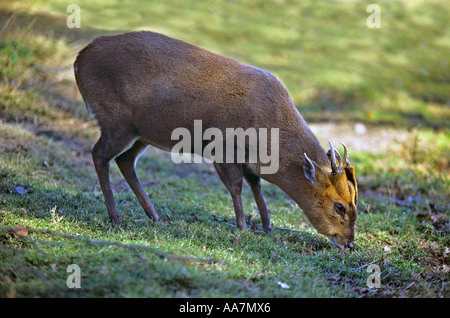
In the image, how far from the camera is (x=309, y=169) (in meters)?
5.54

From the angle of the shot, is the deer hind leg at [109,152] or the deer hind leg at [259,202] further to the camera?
the deer hind leg at [259,202]

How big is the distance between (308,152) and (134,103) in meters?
2.07

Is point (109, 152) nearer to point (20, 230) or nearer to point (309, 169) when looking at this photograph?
point (20, 230)

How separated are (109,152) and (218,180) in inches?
123

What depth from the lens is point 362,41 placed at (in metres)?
16.9

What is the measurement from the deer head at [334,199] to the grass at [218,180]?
0.22 meters

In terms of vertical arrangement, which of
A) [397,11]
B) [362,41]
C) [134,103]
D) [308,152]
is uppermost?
[397,11]

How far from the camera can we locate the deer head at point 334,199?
18.2 feet

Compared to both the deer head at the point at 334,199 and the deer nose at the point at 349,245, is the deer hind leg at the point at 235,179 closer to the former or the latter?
the deer head at the point at 334,199

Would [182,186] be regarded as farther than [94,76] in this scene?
Yes

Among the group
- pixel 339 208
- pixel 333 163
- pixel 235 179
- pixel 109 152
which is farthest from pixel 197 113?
pixel 339 208

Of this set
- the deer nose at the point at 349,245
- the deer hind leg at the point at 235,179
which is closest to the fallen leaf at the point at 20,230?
the deer hind leg at the point at 235,179
